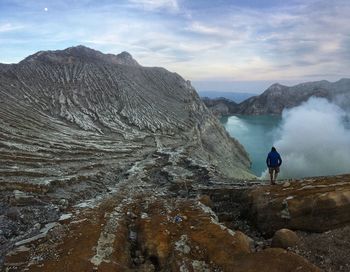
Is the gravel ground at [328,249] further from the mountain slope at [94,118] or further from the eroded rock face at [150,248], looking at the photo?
the mountain slope at [94,118]

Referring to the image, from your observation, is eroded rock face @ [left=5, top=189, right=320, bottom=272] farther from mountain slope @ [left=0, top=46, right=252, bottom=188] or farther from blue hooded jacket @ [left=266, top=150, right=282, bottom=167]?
mountain slope @ [left=0, top=46, right=252, bottom=188]

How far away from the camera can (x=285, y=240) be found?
2028 centimetres

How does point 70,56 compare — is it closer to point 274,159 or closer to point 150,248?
point 274,159

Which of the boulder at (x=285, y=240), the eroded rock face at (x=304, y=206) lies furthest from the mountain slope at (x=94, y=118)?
the boulder at (x=285, y=240)

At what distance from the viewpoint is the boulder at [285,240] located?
20.1 m

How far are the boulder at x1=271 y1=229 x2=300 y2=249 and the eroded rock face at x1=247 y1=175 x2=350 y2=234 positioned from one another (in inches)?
99.5

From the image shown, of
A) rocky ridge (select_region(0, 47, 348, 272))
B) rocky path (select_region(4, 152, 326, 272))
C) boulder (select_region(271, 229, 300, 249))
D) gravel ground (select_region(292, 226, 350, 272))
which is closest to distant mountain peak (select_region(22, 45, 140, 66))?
rocky ridge (select_region(0, 47, 348, 272))

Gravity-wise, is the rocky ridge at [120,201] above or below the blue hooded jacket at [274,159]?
below

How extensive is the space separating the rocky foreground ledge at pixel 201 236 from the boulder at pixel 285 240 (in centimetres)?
5

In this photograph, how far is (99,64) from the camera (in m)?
146

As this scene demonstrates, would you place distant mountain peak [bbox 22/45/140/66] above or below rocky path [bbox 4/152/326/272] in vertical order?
above

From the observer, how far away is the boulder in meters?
20.1

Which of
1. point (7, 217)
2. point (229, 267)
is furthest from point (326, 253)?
point (7, 217)

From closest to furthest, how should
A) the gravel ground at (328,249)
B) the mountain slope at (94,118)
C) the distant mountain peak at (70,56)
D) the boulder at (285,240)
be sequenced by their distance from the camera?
the gravel ground at (328,249), the boulder at (285,240), the mountain slope at (94,118), the distant mountain peak at (70,56)
